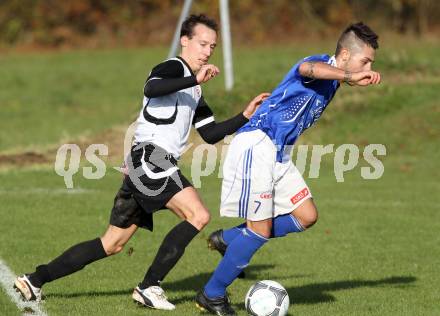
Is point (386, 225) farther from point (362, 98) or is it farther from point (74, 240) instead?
point (362, 98)

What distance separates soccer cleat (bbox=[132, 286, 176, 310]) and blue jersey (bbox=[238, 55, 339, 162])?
4.45 ft

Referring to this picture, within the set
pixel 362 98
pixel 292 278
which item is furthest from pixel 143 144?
→ pixel 362 98

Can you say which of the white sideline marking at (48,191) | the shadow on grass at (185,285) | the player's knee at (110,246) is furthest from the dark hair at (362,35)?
Answer: the white sideline marking at (48,191)

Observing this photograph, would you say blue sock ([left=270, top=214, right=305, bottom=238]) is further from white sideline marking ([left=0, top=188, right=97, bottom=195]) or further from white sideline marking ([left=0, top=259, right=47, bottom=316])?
white sideline marking ([left=0, top=188, right=97, bottom=195])

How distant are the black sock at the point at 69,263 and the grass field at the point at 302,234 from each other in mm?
235

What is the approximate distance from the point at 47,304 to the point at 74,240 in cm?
274

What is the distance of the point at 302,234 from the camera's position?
11336 millimetres

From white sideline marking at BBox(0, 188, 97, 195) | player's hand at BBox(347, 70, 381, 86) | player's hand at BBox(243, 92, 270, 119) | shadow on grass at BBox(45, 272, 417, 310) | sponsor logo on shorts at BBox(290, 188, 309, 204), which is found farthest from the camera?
white sideline marking at BBox(0, 188, 97, 195)

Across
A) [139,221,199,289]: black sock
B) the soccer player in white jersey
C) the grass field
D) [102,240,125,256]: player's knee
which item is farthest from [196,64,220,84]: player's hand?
the grass field

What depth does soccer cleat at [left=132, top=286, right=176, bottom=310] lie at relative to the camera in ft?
24.8

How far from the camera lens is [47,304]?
305 inches

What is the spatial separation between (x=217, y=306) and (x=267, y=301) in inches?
14.6

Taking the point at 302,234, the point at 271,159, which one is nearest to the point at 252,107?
the point at 271,159

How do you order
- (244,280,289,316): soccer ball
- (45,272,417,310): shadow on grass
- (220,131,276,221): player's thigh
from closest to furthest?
(244,280,289,316): soccer ball
(220,131,276,221): player's thigh
(45,272,417,310): shadow on grass
